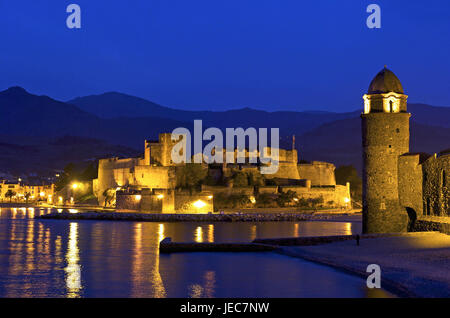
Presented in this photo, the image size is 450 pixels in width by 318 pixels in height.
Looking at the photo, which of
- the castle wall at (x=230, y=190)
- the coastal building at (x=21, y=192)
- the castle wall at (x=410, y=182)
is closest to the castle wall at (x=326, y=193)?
the castle wall at (x=230, y=190)

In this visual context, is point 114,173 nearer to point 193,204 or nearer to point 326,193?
point 193,204

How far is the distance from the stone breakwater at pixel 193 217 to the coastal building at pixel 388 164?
17.1 meters

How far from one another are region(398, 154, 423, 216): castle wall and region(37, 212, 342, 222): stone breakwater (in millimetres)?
17813

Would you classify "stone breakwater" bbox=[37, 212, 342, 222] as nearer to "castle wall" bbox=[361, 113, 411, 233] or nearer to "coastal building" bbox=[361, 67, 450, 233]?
"coastal building" bbox=[361, 67, 450, 233]

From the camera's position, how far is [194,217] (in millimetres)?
38281

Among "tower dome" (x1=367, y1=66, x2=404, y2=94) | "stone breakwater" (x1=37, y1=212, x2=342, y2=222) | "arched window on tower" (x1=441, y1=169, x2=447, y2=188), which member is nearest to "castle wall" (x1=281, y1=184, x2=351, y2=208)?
"stone breakwater" (x1=37, y1=212, x2=342, y2=222)

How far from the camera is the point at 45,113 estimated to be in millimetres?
196250

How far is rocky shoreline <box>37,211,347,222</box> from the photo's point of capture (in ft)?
126

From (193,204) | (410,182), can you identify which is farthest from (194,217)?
(410,182)

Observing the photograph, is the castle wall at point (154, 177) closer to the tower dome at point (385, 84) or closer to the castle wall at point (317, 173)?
the castle wall at point (317, 173)

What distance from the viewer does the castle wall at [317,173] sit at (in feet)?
170

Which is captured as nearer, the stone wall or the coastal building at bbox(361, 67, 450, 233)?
the coastal building at bbox(361, 67, 450, 233)
